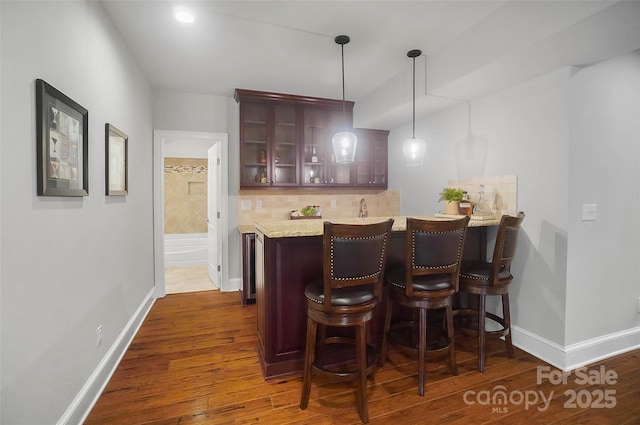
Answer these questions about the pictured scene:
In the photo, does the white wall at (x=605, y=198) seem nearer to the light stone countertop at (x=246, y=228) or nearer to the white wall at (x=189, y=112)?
the light stone countertop at (x=246, y=228)

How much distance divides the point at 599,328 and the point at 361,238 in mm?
2249

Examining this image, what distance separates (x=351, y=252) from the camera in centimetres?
167

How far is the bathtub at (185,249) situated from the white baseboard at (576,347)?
17.3ft

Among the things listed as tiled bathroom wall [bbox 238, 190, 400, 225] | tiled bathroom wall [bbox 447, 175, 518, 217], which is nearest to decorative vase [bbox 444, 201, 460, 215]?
tiled bathroom wall [bbox 447, 175, 518, 217]

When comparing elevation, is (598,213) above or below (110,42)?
below

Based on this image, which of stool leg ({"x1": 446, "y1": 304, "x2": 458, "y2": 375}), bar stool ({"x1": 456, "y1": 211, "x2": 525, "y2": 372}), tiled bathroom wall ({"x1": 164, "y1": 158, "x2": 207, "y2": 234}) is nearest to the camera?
stool leg ({"x1": 446, "y1": 304, "x2": 458, "y2": 375})

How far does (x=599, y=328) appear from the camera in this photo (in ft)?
7.86

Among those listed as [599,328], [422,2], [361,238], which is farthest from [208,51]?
[599,328]

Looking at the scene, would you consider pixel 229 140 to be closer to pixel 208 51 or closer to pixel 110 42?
pixel 208 51

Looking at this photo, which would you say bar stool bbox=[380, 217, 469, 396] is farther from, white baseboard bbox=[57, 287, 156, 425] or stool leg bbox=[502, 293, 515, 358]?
white baseboard bbox=[57, 287, 156, 425]

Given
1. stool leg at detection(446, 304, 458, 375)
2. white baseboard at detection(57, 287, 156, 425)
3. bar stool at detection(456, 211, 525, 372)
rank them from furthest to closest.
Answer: bar stool at detection(456, 211, 525, 372) → stool leg at detection(446, 304, 458, 375) → white baseboard at detection(57, 287, 156, 425)

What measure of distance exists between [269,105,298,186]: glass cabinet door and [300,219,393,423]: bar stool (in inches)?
97.9

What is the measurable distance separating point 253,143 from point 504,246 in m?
3.10

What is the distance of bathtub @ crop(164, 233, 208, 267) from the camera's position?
18.9 ft
